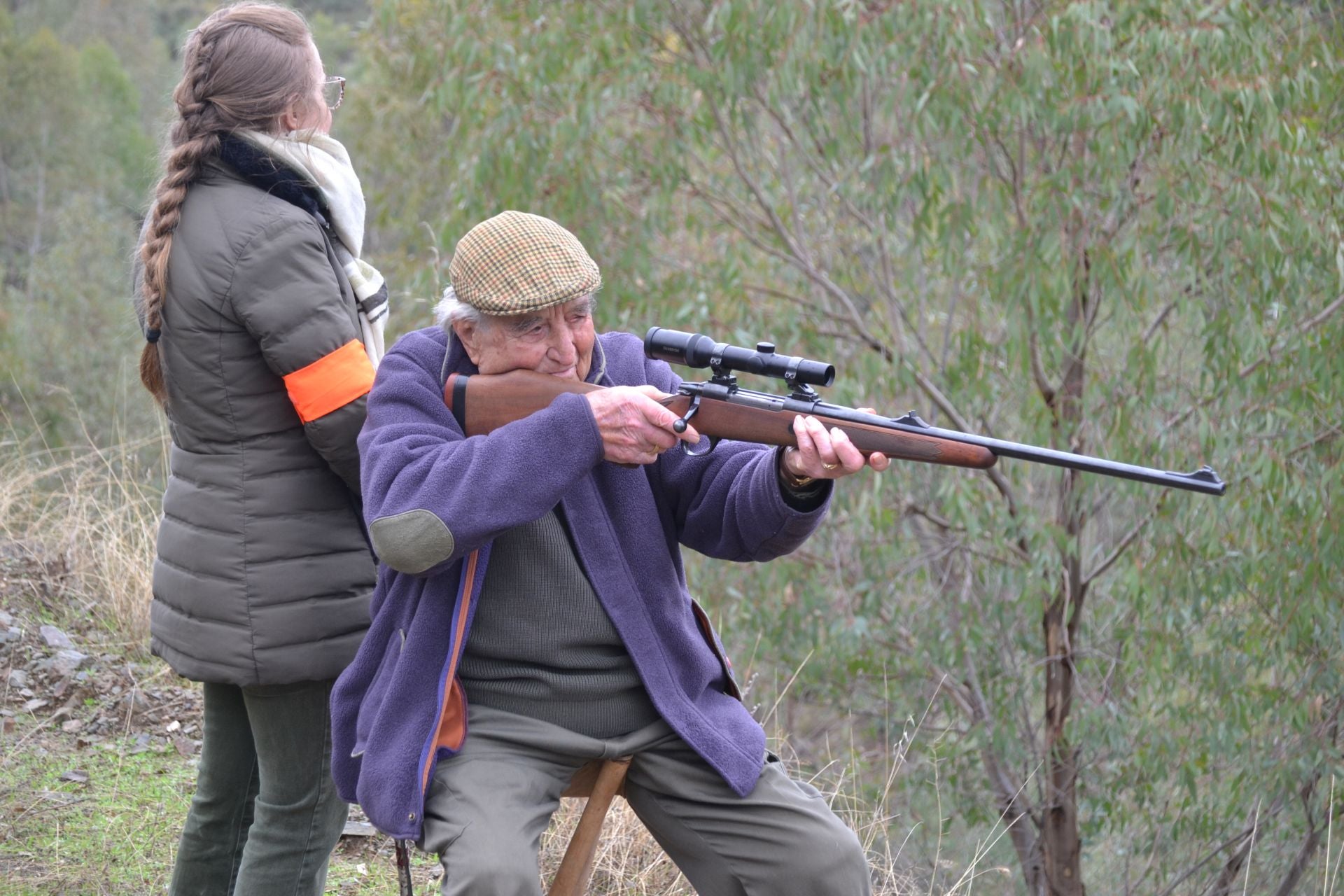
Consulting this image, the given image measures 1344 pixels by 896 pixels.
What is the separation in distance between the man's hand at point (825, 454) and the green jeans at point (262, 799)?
1.22 meters

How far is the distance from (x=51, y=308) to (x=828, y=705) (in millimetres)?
19173

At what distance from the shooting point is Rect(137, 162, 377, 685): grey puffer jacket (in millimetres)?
2877

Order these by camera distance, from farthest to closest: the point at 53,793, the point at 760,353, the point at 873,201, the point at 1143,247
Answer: the point at 873,201 < the point at 1143,247 < the point at 53,793 < the point at 760,353

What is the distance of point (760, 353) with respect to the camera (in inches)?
112

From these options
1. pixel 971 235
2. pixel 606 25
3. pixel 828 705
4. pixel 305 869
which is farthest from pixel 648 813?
pixel 828 705

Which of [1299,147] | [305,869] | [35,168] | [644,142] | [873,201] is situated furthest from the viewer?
[35,168]

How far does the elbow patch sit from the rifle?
0.31 meters

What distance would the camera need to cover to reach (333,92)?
320 centimetres

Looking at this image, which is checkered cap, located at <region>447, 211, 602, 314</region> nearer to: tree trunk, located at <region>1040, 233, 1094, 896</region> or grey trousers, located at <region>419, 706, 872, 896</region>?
grey trousers, located at <region>419, 706, 872, 896</region>

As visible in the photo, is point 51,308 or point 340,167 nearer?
point 340,167

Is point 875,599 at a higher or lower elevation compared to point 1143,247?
lower

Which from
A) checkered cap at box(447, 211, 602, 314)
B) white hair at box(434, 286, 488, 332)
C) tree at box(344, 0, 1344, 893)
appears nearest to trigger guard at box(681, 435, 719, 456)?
checkered cap at box(447, 211, 602, 314)

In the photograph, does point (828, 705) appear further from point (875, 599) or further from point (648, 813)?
point (648, 813)

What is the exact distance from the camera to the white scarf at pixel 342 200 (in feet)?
9.73
